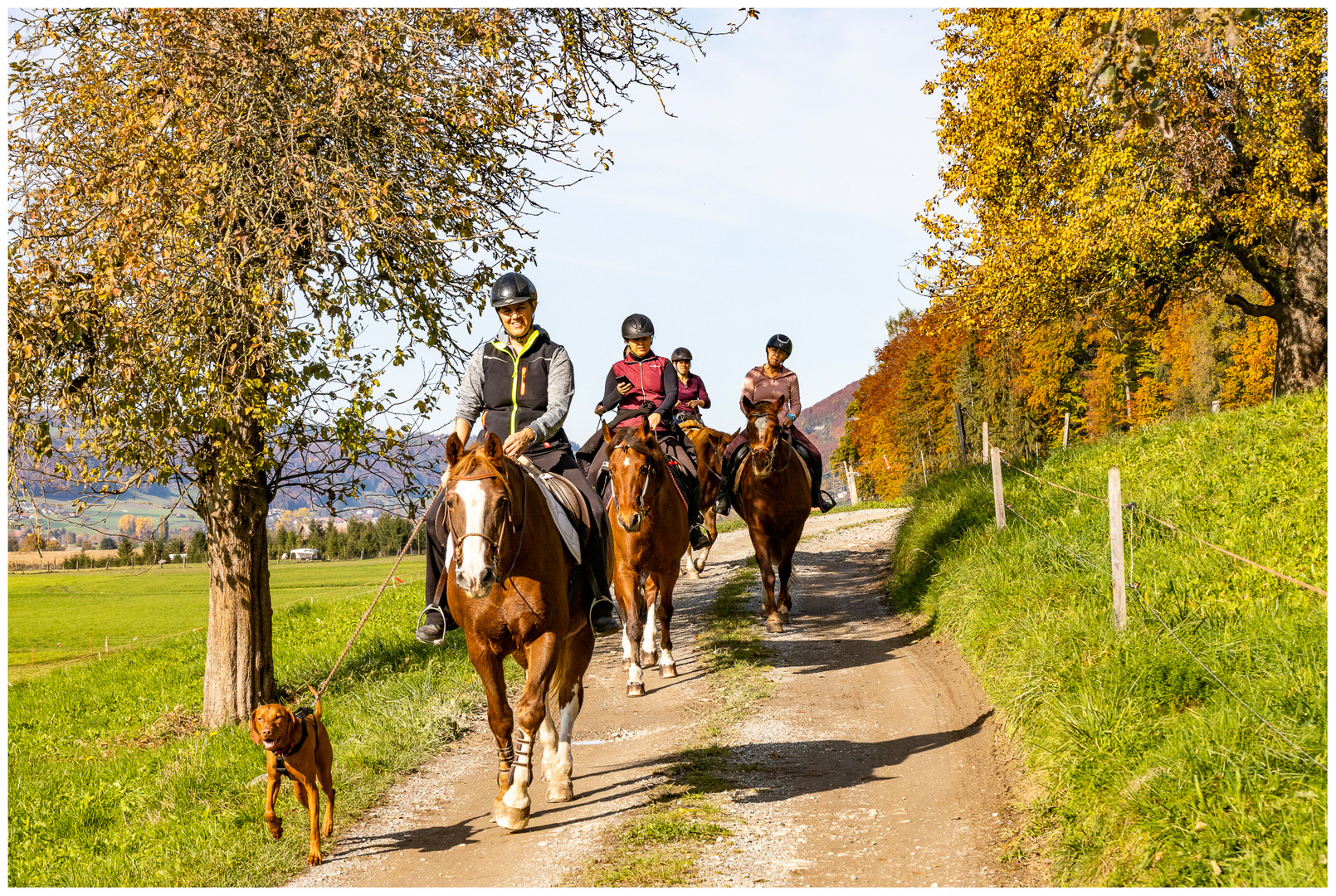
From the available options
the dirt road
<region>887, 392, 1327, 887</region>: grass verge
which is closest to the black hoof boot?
the dirt road

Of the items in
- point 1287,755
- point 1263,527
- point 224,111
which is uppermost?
point 224,111

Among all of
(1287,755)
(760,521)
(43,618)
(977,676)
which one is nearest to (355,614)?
(760,521)

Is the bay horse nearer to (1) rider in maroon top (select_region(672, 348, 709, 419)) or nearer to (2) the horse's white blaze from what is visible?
(2) the horse's white blaze

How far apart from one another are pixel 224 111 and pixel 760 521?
754cm

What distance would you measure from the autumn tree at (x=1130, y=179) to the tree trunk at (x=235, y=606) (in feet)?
46.6

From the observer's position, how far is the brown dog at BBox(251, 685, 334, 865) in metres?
5.58

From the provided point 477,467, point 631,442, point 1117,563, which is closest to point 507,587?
point 477,467

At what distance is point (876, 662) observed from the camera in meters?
10.1

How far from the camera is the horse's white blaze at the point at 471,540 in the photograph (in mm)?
5184

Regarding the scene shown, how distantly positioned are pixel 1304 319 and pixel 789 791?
18.6 meters

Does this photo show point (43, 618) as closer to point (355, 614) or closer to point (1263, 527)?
point (355, 614)

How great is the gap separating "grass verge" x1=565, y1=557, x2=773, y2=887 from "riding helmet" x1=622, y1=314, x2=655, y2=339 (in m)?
3.70

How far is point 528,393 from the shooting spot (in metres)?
6.91

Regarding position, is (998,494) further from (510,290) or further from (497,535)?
(497,535)
